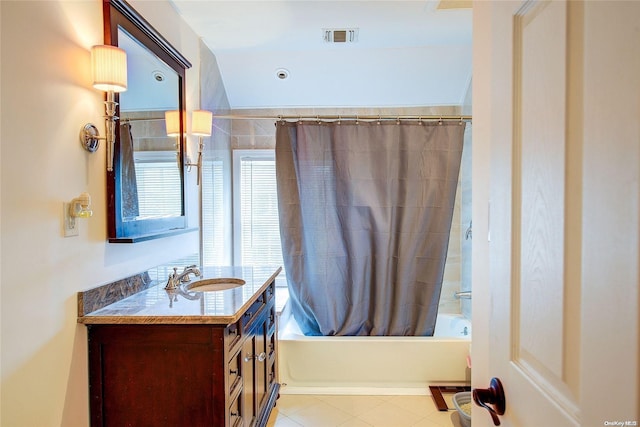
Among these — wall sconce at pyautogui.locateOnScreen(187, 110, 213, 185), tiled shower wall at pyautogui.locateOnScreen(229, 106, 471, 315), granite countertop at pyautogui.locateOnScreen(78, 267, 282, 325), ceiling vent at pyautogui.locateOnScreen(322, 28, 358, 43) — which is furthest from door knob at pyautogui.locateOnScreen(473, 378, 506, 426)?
tiled shower wall at pyautogui.locateOnScreen(229, 106, 471, 315)

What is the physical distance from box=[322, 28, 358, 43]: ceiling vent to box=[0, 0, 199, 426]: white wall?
1497 millimetres

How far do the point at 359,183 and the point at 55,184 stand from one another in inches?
75.1

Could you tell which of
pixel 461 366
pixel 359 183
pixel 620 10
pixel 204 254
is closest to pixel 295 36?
pixel 359 183

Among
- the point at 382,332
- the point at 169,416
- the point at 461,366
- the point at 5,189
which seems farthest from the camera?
the point at 382,332

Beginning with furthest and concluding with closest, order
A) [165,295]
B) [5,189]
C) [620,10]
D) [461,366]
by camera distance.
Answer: [461,366] < [165,295] < [5,189] < [620,10]

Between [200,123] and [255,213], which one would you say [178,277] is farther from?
[255,213]

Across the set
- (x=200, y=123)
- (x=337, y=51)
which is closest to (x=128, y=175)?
(x=200, y=123)

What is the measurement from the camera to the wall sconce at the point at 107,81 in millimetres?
1341

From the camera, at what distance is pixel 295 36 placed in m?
2.58

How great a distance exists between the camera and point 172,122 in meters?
2.05

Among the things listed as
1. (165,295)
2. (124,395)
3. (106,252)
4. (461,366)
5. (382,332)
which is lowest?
(461,366)

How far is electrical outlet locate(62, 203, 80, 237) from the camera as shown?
4.13 feet

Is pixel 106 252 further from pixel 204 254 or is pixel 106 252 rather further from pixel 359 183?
pixel 359 183

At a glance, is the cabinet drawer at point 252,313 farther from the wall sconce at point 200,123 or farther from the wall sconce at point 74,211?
the wall sconce at point 200,123
